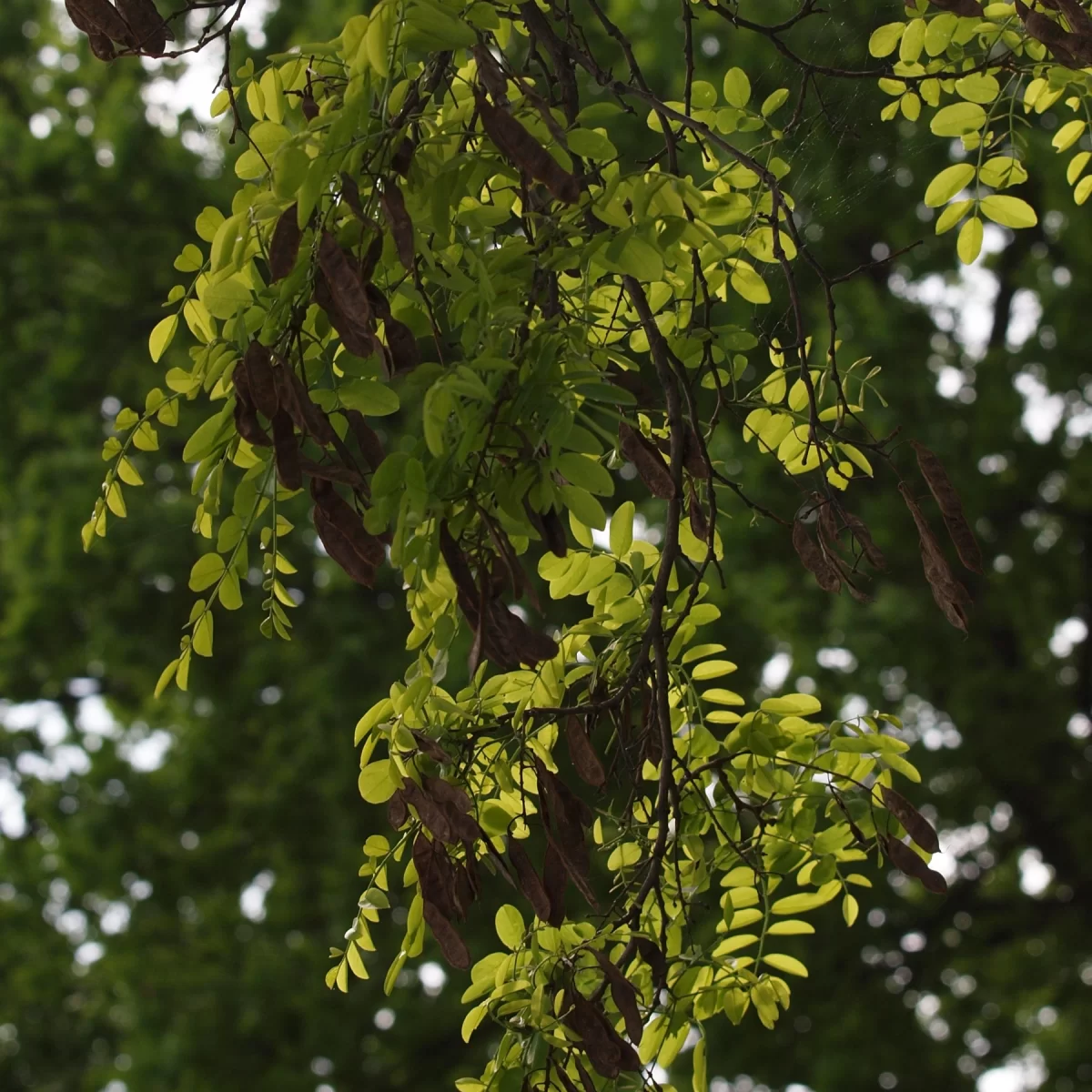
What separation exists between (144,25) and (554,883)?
Answer: 3.23 ft

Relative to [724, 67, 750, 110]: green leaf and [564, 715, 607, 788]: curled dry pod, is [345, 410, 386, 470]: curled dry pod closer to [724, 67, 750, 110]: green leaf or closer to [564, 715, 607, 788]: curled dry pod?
[564, 715, 607, 788]: curled dry pod

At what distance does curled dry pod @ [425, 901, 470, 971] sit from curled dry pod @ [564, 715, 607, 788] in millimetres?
197

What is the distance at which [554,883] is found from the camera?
138 cm

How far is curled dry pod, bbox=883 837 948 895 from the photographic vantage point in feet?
4.91

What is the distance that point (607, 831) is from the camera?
209 inches

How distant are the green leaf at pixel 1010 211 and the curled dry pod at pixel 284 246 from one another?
41.9 inches

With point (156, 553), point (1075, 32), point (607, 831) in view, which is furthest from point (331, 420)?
point (156, 553)

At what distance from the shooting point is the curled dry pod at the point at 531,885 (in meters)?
1.34

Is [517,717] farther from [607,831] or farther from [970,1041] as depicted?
[970,1041]

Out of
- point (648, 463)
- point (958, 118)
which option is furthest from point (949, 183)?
point (648, 463)

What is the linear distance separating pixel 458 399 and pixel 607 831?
4.36m

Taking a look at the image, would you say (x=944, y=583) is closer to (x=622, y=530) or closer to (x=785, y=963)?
(x=622, y=530)

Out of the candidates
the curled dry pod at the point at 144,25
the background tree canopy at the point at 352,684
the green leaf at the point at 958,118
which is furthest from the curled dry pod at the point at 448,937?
the background tree canopy at the point at 352,684

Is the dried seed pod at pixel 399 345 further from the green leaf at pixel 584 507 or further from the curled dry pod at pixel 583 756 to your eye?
the curled dry pod at pixel 583 756
